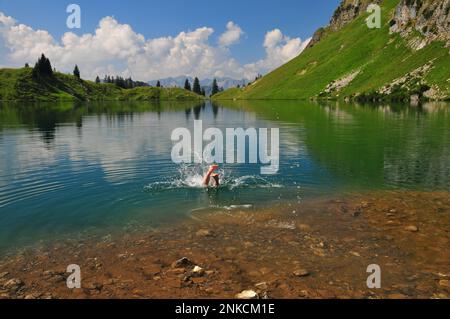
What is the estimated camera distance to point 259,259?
603 inches

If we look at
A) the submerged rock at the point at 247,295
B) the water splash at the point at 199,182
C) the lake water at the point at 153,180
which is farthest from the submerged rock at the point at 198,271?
the water splash at the point at 199,182

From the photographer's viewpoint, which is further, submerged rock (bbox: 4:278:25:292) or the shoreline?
submerged rock (bbox: 4:278:25:292)

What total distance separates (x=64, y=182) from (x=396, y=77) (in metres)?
181

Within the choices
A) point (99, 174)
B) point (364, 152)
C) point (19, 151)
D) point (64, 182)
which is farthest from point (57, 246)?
point (364, 152)

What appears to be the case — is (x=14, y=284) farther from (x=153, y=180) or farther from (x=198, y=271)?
(x=153, y=180)

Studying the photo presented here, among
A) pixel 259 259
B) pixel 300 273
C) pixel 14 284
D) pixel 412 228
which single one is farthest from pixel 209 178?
pixel 14 284

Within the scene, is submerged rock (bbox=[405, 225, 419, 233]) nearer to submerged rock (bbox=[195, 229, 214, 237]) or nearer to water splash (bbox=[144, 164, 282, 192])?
submerged rock (bbox=[195, 229, 214, 237])

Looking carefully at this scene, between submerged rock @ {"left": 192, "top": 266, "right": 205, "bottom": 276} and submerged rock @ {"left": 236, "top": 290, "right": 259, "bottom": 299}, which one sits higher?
submerged rock @ {"left": 192, "top": 266, "right": 205, "bottom": 276}

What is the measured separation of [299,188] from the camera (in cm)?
2673

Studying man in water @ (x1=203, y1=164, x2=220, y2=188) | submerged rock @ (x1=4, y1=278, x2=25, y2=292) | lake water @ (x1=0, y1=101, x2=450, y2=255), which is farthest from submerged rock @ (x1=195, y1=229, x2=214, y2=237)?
man in water @ (x1=203, y1=164, x2=220, y2=188)

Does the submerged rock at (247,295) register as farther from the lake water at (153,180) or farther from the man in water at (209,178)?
the man in water at (209,178)

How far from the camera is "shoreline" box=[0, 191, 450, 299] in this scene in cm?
1291
